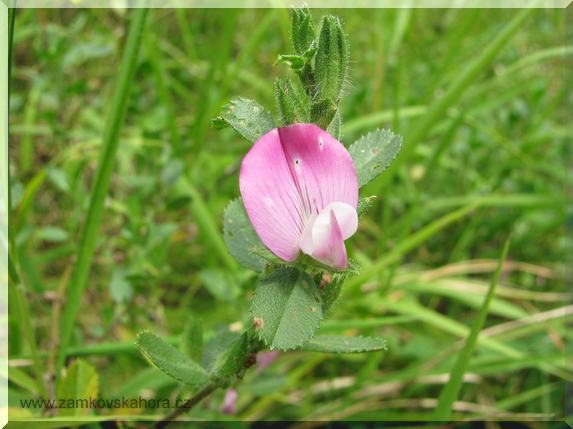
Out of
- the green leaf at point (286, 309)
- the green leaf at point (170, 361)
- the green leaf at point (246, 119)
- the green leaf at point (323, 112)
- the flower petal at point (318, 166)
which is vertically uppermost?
the green leaf at point (323, 112)

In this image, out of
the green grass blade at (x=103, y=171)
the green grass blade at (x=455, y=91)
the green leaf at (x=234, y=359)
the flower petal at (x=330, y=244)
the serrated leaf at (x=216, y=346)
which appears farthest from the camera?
the green grass blade at (x=455, y=91)

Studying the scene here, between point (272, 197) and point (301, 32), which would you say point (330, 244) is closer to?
point (272, 197)

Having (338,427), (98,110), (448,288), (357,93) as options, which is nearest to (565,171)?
(448,288)

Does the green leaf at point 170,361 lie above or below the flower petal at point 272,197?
below

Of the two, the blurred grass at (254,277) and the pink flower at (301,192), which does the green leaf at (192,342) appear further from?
the pink flower at (301,192)

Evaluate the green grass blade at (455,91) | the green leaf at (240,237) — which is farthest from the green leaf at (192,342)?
the green grass blade at (455,91)

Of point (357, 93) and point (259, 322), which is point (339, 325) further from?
point (357, 93)

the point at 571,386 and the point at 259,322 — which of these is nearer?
the point at 259,322
